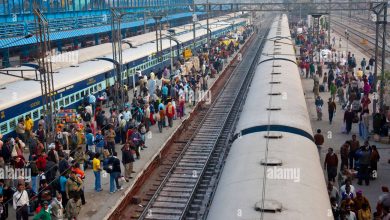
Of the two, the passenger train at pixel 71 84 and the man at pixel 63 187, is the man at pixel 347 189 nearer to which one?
the man at pixel 63 187

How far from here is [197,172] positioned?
17.2m

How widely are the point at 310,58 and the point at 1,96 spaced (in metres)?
27.1

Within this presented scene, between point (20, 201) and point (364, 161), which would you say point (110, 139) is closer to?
point (20, 201)

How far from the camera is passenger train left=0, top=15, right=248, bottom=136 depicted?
61.9 feet

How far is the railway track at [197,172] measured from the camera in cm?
1404

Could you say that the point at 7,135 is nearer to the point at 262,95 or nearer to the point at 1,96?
the point at 1,96

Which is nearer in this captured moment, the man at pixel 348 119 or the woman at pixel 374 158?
the woman at pixel 374 158

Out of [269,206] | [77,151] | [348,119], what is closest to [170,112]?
[77,151]

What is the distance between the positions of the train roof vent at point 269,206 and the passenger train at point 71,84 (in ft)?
42.7

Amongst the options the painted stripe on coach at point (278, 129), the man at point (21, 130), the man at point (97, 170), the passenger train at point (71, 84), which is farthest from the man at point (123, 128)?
the painted stripe on coach at point (278, 129)

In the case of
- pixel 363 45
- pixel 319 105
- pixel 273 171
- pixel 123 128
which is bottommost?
pixel 123 128

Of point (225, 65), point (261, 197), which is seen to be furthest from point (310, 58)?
point (261, 197)

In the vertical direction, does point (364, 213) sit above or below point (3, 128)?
below

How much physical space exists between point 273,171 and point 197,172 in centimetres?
821
